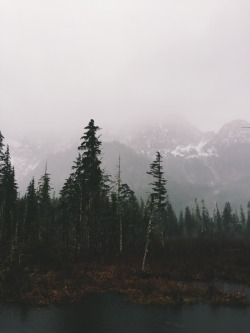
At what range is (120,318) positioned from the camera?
18797 mm

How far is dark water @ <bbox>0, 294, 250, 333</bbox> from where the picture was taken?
666 inches

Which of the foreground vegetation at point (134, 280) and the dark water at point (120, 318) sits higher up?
the foreground vegetation at point (134, 280)

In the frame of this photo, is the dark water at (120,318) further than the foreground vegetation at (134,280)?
No

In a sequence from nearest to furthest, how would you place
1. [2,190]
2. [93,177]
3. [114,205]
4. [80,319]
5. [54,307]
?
[80,319], [54,307], [93,177], [2,190], [114,205]

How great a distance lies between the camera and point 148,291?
23.7m

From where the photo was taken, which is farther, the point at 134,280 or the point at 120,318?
the point at 134,280

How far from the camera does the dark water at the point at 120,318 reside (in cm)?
1691

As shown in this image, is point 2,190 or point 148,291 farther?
point 2,190

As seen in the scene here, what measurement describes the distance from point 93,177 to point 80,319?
780 inches

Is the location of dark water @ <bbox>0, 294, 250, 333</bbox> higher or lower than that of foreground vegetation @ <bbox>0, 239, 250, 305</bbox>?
lower

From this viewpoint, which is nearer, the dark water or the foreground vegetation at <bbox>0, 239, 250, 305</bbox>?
the dark water

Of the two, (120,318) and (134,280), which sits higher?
(134,280)

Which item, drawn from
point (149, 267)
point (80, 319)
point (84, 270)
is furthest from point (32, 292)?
point (149, 267)

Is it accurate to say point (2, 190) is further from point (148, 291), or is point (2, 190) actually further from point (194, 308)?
point (194, 308)
